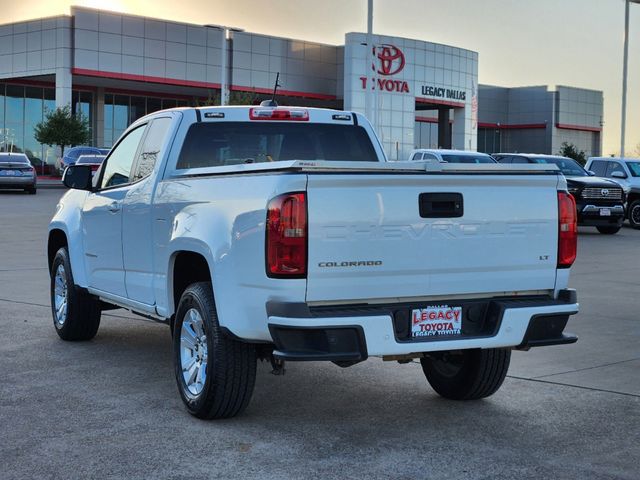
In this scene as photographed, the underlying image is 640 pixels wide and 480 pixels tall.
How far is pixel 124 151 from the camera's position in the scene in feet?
27.9

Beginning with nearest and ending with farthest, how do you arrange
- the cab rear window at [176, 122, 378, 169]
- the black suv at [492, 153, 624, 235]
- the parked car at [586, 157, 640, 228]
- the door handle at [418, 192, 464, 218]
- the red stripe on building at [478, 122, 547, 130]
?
the door handle at [418, 192, 464, 218]
the cab rear window at [176, 122, 378, 169]
the black suv at [492, 153, 624, 235]
the parked car at [586, 157, 640, 228]
the red stripe on building at [478, 122, 547, 130]

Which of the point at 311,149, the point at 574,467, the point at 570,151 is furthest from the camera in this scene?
the point at 570,151

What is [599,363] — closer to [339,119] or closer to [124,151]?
[339,119]

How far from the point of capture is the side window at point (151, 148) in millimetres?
7648

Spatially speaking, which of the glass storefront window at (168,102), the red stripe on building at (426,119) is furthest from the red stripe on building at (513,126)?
the glass storefront window at (168,102)

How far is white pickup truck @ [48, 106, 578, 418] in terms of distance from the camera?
221 inches

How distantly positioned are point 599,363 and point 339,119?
284cm

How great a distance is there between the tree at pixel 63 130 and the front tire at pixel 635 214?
35932 millimetres

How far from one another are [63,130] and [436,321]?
5314 cm

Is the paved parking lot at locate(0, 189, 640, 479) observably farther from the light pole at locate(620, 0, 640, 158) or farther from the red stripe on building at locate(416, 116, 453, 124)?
the red stripe on building at locate(416, 116, 453, 124)

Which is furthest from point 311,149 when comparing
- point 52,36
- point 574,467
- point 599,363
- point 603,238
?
point 52,36

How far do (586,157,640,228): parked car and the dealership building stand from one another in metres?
23.8

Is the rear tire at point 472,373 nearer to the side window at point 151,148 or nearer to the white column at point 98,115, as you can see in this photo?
the side window at point 151,148

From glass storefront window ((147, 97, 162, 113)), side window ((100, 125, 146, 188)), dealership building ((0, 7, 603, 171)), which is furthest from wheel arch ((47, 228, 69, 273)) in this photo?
glass storefront window ((147, 97, 162, 113))
